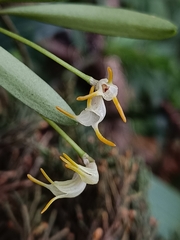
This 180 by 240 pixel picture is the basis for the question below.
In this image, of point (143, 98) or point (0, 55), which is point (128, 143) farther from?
point (0, 55)

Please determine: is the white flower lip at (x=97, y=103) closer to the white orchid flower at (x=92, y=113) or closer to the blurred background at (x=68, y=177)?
the white orchid flower at (x=92, y=113)

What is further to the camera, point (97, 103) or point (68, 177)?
point (68, 177)

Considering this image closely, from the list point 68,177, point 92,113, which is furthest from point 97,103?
point 68,177

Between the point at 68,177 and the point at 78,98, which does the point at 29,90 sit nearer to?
the point at 78,98

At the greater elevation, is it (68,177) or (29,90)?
(29,90)

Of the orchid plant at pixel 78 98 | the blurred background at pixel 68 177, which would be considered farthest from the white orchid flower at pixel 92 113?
the blurred background at pixel 68 177

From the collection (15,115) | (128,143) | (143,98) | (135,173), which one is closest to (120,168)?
(135,173)
